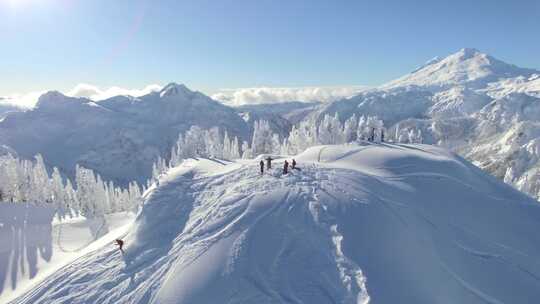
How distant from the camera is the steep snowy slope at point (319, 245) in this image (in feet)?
59.3

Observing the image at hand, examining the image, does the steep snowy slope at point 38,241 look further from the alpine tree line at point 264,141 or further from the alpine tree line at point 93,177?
the alpine tree line at point 264,141

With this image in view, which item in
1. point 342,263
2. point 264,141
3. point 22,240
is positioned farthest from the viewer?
point 264,141

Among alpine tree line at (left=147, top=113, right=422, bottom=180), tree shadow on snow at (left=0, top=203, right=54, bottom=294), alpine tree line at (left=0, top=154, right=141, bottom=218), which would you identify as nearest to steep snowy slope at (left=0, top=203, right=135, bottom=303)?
tree shadow on snow at (left=0, top=203, right=54, bottom=294)

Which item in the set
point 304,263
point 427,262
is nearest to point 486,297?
point 427,262

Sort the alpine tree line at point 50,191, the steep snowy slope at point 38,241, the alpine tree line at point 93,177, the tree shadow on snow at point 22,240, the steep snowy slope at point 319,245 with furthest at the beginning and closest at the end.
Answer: the alpine tree line at point 93,177, the alpine tree line at point 50,191, the tree shadow on snow at point 22,240, the steep snowy slope at point 38,241, the steep snowy slope at point 319,245

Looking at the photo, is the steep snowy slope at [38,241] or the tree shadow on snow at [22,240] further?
the tree shadow on snow at [22,240]

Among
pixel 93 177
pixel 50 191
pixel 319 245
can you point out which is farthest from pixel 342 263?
pixel 50 191

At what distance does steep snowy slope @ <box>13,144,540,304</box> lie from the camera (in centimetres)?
1808

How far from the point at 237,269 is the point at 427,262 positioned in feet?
38.4

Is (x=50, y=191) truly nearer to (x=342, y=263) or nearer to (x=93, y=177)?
(x=93, y=177)

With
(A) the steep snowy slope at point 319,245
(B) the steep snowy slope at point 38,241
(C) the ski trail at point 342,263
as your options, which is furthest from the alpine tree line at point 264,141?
(C) the ski trail at point 342,263

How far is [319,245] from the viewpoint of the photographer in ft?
66.8

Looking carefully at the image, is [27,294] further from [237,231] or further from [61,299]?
[237,231]

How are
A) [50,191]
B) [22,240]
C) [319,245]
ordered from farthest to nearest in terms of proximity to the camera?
[50,191] → [22,240] → [319,245]
